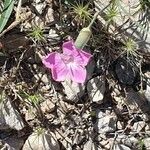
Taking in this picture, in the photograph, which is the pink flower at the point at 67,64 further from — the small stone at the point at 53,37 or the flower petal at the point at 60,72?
the small stone at the point at 53,37

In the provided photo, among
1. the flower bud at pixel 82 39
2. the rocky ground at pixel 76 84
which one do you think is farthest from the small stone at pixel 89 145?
the flower bud at pixel 82 39

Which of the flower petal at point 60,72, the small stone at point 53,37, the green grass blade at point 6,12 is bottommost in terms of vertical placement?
the flower petal at point 60,72

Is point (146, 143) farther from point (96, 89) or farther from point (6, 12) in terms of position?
point (6, 12)

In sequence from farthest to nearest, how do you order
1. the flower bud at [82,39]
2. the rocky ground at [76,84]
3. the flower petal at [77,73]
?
the rocky ground at [76,84] → the flower petal at [77,73] → the flower bud at [82,39]

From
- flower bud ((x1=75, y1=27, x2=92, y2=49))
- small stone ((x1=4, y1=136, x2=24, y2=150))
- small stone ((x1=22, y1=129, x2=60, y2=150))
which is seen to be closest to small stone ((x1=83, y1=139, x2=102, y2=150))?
small stone ((x1=22, y1=129, x2=60, y2=150))

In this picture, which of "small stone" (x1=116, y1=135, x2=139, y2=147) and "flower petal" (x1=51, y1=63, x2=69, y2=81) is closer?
"flower petal" (x1=51, y1=63, x2=69, y2=81)

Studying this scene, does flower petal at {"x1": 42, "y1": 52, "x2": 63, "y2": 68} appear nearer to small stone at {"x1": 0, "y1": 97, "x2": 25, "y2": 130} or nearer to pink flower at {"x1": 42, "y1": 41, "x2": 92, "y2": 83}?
pink flower at {"x1": 42, "y1": 41, "x2": 92, "y2": 83}
